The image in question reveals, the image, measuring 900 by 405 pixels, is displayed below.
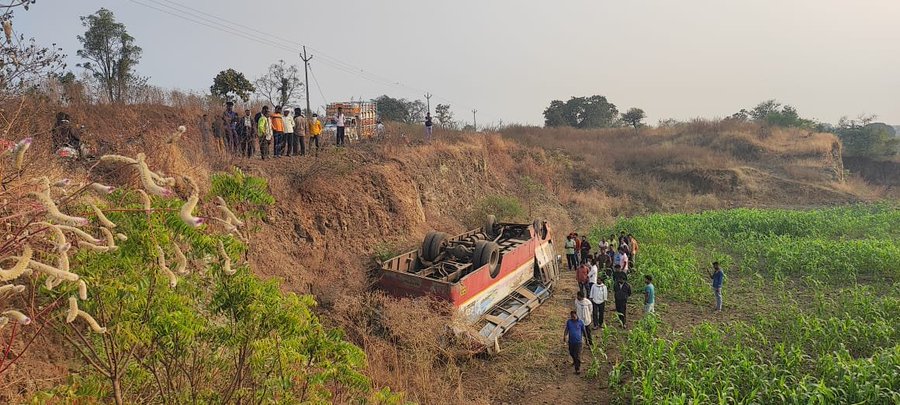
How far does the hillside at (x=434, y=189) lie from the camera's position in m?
8.26

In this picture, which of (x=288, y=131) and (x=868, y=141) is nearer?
(x=288, y=131)

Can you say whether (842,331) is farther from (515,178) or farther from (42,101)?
(515,178)

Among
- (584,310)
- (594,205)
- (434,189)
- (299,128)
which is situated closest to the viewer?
(584,310)

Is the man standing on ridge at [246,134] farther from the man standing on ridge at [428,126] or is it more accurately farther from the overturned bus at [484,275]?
the man standing on ridge at [428,126]

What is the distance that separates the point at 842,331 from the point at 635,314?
381 cm

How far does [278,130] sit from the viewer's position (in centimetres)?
1349

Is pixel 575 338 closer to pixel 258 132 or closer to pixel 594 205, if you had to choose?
pixel 258 132

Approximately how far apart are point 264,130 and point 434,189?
7.73m

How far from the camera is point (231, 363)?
11.3ft

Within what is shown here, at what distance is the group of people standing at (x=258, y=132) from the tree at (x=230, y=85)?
1203 cm

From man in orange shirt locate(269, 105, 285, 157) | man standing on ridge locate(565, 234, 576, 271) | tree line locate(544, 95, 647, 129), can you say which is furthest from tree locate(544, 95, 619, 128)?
man in orange shirt locate(269, 105, 285, 157)

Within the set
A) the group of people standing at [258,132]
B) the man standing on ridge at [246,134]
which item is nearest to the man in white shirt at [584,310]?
the group of people standing at [258,132]

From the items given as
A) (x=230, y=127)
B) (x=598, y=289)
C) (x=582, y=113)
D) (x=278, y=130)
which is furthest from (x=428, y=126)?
(x=582, y=113)

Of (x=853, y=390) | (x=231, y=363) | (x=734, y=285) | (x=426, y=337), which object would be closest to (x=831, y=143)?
(x=734, y=285)
